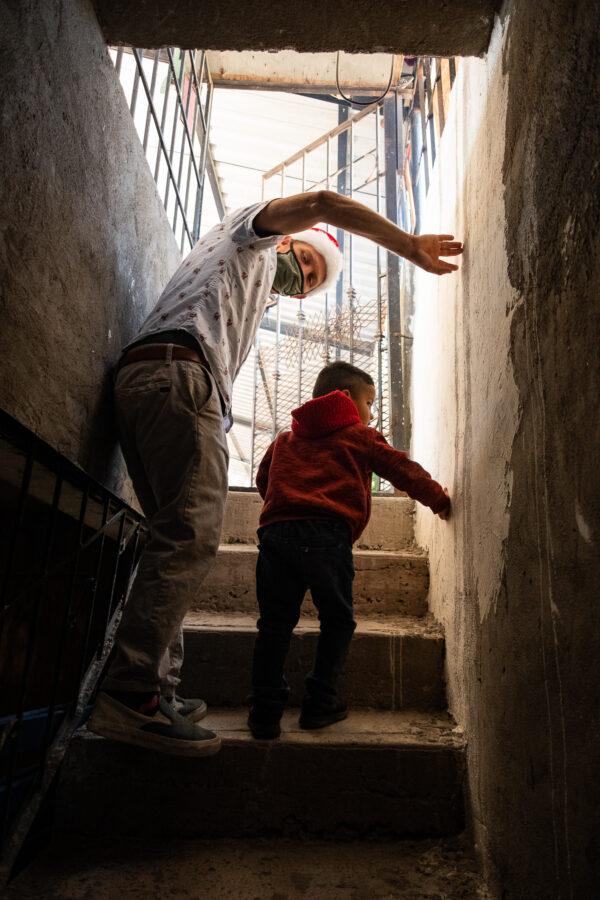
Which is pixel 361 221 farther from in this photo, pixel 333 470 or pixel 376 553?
pixel 376 553

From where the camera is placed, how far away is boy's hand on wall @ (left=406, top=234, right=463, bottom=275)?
5.84ft

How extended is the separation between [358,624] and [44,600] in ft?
3.75

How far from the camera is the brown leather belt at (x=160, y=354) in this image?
1.58 metres

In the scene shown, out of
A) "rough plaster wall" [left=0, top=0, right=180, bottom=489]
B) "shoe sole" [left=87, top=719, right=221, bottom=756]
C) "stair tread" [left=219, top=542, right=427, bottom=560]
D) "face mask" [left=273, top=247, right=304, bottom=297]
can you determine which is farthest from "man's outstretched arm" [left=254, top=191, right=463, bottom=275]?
"shoe sole" [left=87, top=719, right=221, bottom=756]

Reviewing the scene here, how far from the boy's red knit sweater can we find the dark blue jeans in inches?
2.3

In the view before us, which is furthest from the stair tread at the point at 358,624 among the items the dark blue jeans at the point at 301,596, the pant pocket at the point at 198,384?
the pant pocket at the point at 198,384

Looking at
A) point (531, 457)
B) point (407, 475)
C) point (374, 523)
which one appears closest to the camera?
point (531, 457)

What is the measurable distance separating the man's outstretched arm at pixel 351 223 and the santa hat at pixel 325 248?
0.45 metres

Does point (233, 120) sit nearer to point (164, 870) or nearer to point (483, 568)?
point (483, 568)

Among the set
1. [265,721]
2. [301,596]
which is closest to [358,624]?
[301,596]

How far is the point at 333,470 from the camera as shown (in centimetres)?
193

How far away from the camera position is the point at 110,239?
6.07ft

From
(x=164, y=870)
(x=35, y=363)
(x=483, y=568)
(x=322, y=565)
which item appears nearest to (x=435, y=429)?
(x=322, y=565)

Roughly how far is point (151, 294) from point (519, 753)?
197cm
